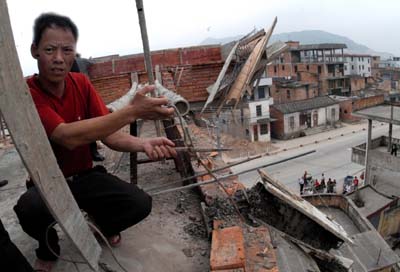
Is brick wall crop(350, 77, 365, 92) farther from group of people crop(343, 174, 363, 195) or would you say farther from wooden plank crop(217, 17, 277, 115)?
wooden plank crop(217, 17, 277, 115)

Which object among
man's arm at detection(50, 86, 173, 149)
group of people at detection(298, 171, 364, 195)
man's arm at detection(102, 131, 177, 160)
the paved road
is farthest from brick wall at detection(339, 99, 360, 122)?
man's arm at detection(50, 86, 173, 149)

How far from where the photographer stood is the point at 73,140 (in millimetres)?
1892

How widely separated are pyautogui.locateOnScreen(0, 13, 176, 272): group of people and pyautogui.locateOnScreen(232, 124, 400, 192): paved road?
14480 millimetres

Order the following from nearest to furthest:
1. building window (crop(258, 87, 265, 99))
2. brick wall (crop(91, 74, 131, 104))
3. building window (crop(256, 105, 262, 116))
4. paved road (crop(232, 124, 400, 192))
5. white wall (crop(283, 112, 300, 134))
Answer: brick wall (crop(91, 74, 131, 104))
paved road (crop(232, 124, 400, 192))
building window (crop(256, 105, 262, 116))
building window (crop(258, 87, 265, 99))
white wall (crop(283, 112, 300, 134))

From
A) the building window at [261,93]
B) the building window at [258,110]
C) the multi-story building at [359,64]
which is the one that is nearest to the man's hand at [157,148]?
the building window at [258,110]

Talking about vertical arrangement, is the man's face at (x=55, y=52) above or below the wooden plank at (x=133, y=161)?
above

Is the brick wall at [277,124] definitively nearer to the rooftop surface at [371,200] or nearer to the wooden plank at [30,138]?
the rooftop surface at [371,200]

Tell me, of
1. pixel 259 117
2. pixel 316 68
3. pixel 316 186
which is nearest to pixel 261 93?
pixel 259 117

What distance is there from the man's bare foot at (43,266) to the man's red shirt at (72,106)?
639 mm

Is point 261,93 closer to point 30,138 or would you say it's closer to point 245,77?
point 245,77

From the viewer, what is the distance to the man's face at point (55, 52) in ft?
6.49

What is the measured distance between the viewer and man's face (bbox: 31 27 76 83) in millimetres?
1979

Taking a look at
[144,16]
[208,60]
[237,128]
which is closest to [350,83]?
[237,128]

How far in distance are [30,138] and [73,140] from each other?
0.40m
